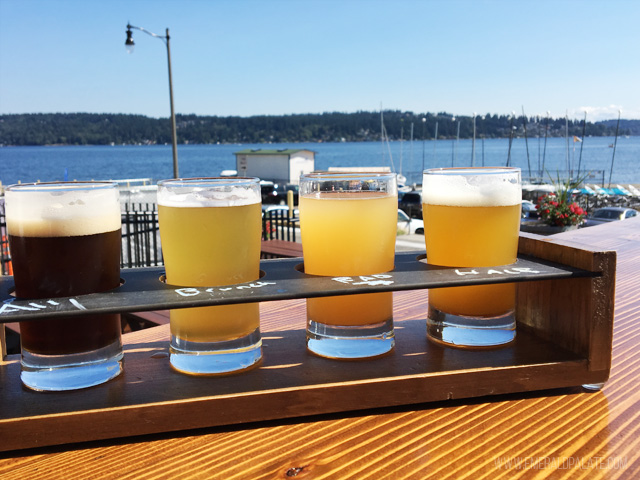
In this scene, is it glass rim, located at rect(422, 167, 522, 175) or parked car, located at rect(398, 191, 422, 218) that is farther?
parked car, located at rect(398, 191, 422, 218)

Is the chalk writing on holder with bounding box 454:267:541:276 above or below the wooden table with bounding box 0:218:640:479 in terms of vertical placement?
above

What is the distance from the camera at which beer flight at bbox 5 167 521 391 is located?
89 cm

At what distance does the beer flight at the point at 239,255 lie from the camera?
889 millimetres

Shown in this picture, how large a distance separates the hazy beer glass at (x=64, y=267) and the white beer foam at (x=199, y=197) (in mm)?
92

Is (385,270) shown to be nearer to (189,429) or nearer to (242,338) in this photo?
(242,338)

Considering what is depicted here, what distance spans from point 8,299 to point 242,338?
37 centimetres

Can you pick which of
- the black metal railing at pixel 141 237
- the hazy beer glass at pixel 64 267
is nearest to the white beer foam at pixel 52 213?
the hazy beer glass at pixel 64 267

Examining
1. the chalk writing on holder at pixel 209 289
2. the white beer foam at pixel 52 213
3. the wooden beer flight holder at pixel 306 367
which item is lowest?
the wooden beer flight holder at pixel 306 367

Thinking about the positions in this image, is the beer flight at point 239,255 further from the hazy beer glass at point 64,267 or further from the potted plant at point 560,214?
the potted plant at point 560,214

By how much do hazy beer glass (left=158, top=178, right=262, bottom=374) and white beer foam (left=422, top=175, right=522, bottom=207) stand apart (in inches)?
14.1

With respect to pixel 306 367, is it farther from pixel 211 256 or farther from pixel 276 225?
pixel 276 225

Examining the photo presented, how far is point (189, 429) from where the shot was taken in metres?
0.88

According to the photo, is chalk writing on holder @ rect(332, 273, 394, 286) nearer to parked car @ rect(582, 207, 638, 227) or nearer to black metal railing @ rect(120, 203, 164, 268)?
black metal railing @ rect(120, 203, 164, 268)

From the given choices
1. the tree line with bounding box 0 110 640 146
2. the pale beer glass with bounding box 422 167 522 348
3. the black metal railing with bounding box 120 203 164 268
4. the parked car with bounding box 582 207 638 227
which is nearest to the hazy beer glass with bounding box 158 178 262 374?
the pale beer glass with bounding box 422 167 522 348
